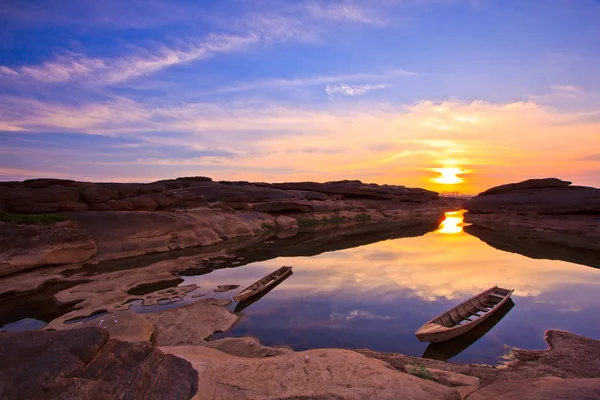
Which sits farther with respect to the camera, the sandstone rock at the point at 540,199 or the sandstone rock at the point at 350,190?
the sandstone rock at the point at 350,190

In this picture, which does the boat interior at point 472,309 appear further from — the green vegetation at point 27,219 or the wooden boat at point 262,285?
the green vegetation at point 27,219

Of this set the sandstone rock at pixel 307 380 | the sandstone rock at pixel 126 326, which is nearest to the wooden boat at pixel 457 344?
the sandstone rock at pixel 307 380

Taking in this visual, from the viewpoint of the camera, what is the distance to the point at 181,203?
43750 millimetres

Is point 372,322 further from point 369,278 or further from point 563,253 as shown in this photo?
point 563,253

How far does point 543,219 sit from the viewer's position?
51.8 metres

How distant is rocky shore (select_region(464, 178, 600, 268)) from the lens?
A: 3544 centimetres

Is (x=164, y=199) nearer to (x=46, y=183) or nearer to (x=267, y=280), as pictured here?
(x=46, y=183)

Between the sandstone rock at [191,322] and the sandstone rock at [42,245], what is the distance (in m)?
12.9

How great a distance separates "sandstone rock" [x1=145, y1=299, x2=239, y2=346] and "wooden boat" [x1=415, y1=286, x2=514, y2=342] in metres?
8.27

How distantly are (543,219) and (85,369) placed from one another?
202ft

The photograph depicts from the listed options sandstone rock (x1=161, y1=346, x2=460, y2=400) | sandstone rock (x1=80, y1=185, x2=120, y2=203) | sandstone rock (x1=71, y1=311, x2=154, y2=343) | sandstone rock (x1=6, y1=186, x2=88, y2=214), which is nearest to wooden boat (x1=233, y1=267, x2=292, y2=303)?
sandstone rock (x1=71, y1=311, x2=154, y2=343)

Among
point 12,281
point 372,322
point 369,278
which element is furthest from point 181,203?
point 372,322

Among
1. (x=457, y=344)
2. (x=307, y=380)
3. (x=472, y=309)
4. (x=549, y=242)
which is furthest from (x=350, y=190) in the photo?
(x=307, y=380)

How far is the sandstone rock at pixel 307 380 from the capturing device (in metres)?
7.00
